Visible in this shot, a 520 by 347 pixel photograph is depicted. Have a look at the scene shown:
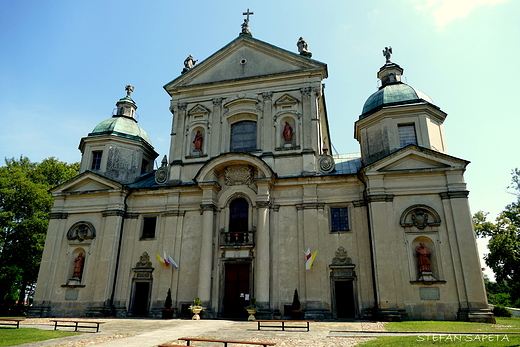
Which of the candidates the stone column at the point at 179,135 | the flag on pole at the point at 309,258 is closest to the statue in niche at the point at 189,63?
the stone column at the point at 179,135

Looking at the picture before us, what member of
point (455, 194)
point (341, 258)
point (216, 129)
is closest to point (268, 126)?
point (216, 129)

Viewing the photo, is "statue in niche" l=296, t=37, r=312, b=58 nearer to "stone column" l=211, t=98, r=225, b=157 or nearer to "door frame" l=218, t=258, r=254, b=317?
"stone column" l=211, t=98, r=225, b=157

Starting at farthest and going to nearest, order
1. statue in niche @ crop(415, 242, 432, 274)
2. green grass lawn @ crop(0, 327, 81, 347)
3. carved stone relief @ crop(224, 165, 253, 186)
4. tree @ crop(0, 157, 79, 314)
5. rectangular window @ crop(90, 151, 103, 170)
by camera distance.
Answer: tree @ crop(0, 157, 79, 314) < rectangular window @ crop(90, 151, 103, 170) < carved stone relief @ crop(224, 165, 253, 186) < statue in niche @ crop(415, 242, 432, 274) < green grass lawn @ crop(0, 327, 81, 347)

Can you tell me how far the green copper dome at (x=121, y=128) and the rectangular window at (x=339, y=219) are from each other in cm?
1527

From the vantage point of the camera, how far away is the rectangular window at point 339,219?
68.5 feet

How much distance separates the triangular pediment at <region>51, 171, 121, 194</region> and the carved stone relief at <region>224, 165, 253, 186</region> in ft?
25.0

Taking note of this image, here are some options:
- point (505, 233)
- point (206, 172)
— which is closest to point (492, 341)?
point (206, 172)

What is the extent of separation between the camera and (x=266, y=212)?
20984 millimetres

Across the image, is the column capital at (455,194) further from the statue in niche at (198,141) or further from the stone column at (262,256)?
the statue in niche at (198,141)

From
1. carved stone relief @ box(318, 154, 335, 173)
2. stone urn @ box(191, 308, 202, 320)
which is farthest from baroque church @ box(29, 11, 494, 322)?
stone urn @ box(191, 308, 202, 320)

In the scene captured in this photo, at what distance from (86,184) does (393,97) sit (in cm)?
2079

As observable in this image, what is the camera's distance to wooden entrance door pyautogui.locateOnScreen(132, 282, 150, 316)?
2192 cm

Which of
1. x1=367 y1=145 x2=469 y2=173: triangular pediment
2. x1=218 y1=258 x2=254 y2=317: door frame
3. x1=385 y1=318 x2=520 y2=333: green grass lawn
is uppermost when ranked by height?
x1=367 y1=145 x2=469 y2=173: triangular pediment

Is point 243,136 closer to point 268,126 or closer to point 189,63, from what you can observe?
point 268,126
